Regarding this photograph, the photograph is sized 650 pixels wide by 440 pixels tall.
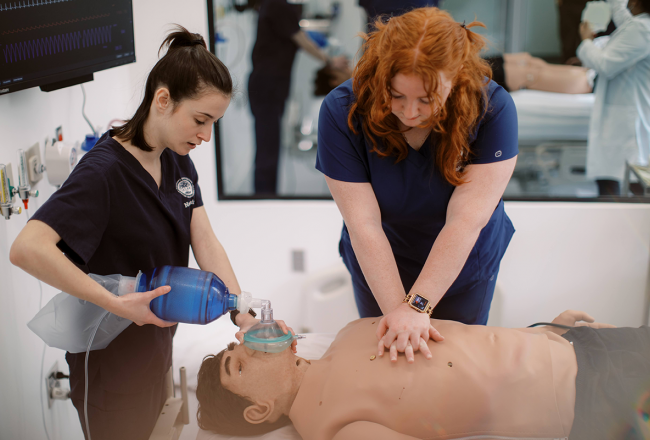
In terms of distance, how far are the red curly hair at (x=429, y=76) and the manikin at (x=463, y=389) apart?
1.45 feet

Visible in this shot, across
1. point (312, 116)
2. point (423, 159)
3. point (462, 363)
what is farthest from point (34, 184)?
point (312, 116)

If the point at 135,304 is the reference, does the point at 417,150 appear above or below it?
above

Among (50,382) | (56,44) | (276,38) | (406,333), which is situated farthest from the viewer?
(276,38)

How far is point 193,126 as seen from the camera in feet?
3.80

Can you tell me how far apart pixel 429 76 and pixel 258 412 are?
36.7 inches

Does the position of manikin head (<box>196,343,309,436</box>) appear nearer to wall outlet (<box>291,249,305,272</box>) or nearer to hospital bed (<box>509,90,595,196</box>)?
wall outlet (<box>291,249,305,272</box>)

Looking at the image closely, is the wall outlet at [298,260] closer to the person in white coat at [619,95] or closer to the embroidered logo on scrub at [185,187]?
the embroidered logo on scrub at [185,187]

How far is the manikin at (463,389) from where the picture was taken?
1208mm

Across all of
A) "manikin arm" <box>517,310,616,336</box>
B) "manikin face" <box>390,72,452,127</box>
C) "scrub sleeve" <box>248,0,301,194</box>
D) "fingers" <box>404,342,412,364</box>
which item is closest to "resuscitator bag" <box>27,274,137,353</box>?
"fingers" <box>404,342,412,364</box>

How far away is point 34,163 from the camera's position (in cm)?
155

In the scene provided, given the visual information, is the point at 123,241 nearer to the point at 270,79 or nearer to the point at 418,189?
the point at 418,189

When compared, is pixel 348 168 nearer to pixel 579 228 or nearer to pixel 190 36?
pixel 190 36

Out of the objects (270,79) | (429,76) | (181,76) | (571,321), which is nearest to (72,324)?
(181,76)

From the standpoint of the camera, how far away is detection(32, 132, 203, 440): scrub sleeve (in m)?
1.07
